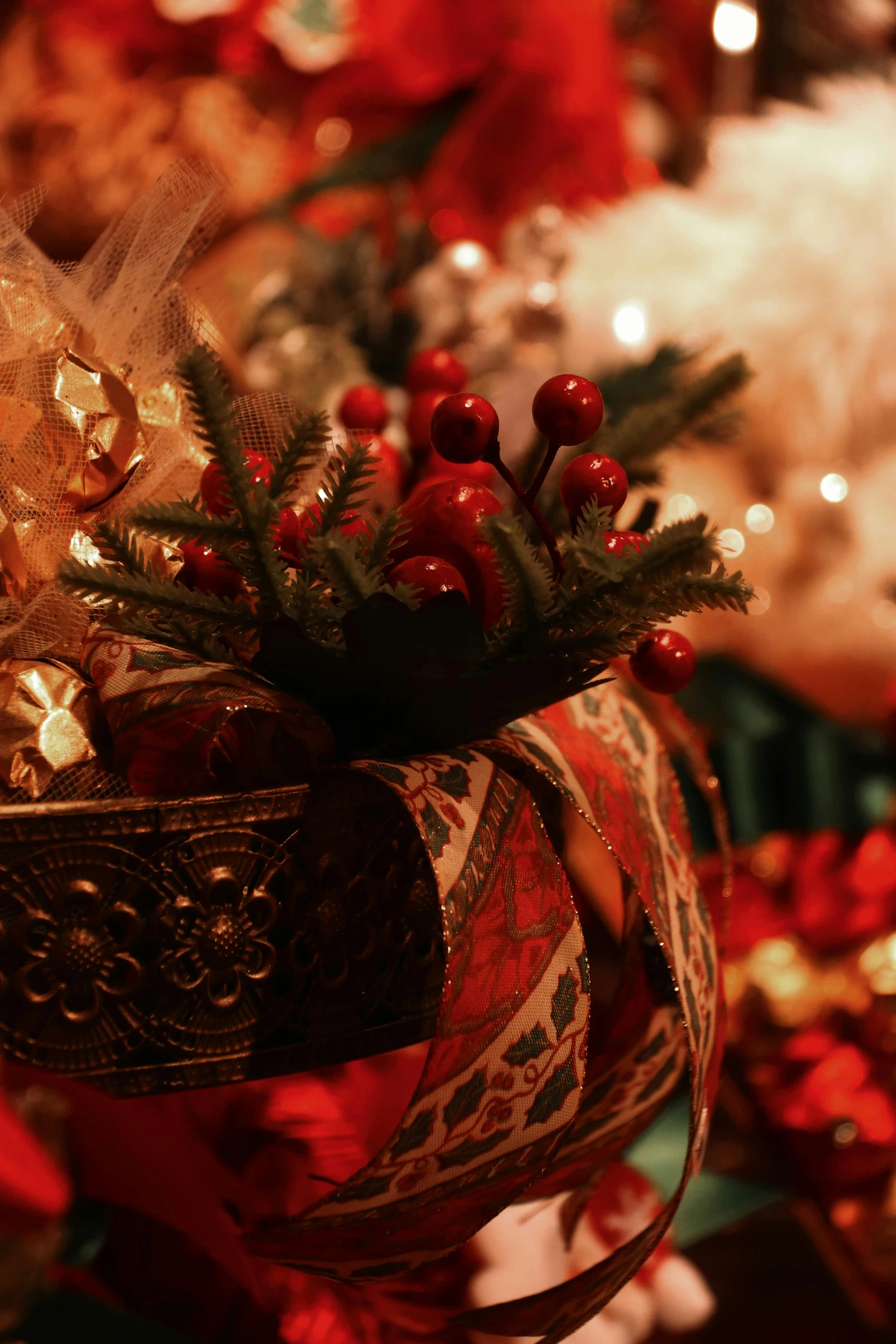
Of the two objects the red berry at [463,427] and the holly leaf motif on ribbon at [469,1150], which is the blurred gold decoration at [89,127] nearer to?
the red berry at [463,427]

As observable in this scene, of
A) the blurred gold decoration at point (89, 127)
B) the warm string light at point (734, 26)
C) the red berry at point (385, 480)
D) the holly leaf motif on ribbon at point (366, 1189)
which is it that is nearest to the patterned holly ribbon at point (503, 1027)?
the holly leaf motif on ribbon at point (366, 1189)

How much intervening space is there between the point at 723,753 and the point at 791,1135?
241 millimetres

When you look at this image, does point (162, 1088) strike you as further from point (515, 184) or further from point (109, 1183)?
point (515, 184)

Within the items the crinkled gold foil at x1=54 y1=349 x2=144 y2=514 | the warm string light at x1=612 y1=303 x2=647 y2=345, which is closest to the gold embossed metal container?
the crinkled gold foil at x1=54 y1=349 x2=144 y2=514

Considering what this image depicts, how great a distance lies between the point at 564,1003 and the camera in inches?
11.5

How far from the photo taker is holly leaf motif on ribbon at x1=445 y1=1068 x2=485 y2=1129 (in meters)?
0.28

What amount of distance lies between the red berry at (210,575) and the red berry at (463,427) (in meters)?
0.08

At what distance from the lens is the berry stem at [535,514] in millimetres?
301

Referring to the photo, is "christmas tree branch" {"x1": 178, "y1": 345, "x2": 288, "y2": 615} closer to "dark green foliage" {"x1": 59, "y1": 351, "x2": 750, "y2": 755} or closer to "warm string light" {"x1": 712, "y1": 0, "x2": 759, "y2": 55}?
"dark green foliage" {"x1": 59, "y1": 351, "x2": 750, "y2": 755}

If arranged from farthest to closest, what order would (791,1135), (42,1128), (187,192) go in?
(791,1135), (187,192), (42,1128)

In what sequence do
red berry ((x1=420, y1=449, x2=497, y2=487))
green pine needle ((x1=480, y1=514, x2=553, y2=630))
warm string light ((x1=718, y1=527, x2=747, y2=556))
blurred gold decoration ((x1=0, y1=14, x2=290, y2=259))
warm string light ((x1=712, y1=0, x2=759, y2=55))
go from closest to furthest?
green pine needle ((x1=480, y1=514, x2=553, y2=630)) < red berry ((x1=420, y1=449, x2=497, y2=487)) < warm string light ((x1=718, y1=527, x2=747, y2=556)) < blurred gold decoration ((x1=0, y1=14, x2=290, y2=259)) < warm string light ((x1=712, y1=0, x2=759, y2=55))

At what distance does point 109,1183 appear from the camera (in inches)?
11.9

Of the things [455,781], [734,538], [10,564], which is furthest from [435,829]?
[734,538]

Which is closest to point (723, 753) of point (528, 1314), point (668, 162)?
point (528, 1314)
